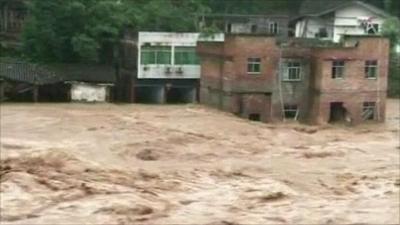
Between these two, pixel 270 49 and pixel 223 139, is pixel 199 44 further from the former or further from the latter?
pixel 223 139

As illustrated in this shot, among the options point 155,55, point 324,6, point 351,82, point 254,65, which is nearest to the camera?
point 254,65

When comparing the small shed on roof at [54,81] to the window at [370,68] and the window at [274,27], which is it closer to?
the window at [370,68]

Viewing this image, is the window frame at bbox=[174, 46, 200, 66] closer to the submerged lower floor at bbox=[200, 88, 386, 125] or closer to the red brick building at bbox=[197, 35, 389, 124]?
the red brick building at bbox=[197, 35, 389, 124]

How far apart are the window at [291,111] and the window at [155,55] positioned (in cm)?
617

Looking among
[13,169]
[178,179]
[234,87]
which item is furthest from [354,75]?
[13,169]

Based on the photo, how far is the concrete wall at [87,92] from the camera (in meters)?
35.8

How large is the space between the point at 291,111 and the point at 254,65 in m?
2.55

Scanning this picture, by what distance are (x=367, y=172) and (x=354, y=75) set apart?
10.9 meters

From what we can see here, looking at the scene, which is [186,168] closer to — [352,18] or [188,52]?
[188,52]

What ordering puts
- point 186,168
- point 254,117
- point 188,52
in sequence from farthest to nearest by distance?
point 188,52 → point 254,117 → point 186,168

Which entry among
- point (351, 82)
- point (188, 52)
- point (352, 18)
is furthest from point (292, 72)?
point (352, 18)

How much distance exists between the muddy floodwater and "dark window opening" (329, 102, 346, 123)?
896 millimetres

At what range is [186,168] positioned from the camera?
22.5m

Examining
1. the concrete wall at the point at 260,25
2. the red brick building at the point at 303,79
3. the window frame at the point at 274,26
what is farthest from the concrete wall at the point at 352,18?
the red brick building at the point at 303,79
